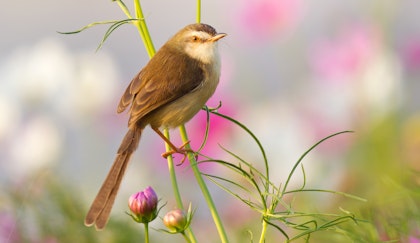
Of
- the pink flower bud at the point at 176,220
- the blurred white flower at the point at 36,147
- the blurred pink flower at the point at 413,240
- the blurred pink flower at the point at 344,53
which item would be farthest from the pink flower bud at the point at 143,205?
the blurred pink flower at the point at 344,53

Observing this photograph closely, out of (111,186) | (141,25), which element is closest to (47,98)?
(111,186)

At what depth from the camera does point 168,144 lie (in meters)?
2.06

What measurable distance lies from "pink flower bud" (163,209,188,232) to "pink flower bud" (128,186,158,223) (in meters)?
0.06

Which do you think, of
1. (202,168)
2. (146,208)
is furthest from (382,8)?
(146,208)

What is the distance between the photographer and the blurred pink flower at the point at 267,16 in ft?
13.1

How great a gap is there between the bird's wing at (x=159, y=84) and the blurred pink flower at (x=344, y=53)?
59.2 inches

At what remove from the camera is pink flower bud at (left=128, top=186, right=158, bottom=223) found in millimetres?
1828

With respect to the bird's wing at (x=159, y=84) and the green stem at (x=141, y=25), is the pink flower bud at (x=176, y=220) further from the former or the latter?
the bird's wing at (x=159, y=84)

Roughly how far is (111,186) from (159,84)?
319 mm

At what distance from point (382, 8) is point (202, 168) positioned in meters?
1.12

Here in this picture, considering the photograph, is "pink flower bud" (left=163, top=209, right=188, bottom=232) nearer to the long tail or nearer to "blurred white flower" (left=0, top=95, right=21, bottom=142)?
the long tail

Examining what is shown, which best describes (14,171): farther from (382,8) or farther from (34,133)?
(382,8)

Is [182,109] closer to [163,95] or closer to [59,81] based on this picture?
[163,95]

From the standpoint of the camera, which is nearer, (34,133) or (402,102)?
(34,133)
